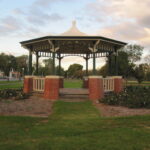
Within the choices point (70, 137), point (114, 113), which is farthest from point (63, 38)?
point (70, 137)

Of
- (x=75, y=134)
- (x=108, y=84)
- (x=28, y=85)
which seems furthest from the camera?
(x=28, y=85)

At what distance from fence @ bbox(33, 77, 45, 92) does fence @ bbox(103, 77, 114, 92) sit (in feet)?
13.4

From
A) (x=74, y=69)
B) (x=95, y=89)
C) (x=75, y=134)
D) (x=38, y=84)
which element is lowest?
(x=75, y=134)

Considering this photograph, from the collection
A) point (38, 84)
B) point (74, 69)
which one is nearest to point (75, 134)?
point (38, 84)

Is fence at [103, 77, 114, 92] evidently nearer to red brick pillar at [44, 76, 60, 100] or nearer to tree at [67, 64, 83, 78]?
red brick pillar at [44, 76, 60, 100]

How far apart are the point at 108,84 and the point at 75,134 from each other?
841 centimetres

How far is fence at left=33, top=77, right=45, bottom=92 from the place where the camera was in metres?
12.7

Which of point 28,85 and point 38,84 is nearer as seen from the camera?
point 38,84

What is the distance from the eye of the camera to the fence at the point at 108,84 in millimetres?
13203

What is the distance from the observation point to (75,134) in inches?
208

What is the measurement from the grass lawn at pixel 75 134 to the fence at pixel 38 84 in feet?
17.6

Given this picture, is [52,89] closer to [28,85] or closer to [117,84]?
[28,85]

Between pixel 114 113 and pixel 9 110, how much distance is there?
4.52m

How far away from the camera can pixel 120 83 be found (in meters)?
14.1
